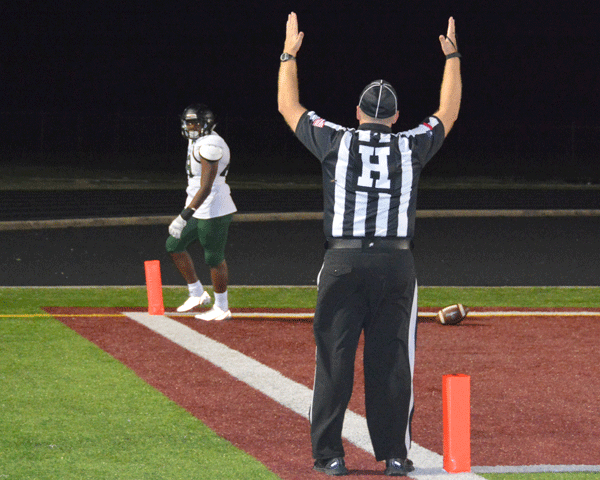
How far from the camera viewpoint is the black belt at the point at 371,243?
4.30 metres

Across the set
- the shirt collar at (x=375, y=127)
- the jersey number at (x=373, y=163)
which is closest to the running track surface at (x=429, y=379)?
the jersey number at (x=373, y=163)

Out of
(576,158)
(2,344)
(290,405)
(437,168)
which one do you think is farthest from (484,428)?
(576,158)

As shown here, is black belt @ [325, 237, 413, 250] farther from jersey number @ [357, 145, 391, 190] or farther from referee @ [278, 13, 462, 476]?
jersey number @ [357, 145, 391, 190]

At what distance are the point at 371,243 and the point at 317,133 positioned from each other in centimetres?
56

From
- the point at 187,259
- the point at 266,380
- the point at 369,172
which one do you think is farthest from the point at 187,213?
the point at 369,172

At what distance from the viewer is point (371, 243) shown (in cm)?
430

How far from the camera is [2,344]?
788 centimetres

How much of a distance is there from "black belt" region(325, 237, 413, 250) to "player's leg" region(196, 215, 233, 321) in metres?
4.56

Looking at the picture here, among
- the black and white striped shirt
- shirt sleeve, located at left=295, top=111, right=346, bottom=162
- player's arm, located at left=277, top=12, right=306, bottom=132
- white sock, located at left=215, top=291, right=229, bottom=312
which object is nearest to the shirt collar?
the black and white striped shirt

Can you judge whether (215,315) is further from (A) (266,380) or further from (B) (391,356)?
(B) (391,356)

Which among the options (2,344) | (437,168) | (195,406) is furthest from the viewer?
(437,168)

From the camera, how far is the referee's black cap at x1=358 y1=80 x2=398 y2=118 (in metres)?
4.30

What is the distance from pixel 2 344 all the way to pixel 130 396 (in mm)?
2225

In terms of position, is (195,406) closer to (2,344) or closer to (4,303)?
(2,344)
